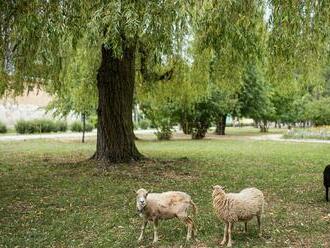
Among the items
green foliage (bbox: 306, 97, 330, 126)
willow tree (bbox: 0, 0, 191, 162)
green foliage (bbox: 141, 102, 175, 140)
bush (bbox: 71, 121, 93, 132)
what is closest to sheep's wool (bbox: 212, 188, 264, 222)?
willow tree (bbox: 0, 0, 191, 162)

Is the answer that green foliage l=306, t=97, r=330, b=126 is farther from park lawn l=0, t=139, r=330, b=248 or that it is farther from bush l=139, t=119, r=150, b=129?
park lawn l=0, t=139, r=330, b=248

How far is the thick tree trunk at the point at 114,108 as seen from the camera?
1550cm

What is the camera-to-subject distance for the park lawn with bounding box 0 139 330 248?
24.9ft

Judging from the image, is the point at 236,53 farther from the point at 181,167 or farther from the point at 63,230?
the point at 63,230

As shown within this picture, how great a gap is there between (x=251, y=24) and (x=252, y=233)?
4377 millimetres

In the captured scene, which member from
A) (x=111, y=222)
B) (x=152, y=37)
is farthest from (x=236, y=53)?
(x=111, y=222)

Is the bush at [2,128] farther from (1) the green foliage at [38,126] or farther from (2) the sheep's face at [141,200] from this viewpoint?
(2) the sheep's face at [141,200]

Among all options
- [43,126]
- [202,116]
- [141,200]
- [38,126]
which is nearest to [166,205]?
[141,200]

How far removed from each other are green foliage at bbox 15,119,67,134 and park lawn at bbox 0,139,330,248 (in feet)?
87.6

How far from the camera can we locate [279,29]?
9.41 m

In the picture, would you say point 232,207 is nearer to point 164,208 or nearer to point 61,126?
point 164,208

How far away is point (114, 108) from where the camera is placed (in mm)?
15547

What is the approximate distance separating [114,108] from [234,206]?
361 inches

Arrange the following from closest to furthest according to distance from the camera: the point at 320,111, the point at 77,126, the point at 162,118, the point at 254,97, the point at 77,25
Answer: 1. the point at 77,25
2. the point at 162,118
3. the point at 254,97
4. the point at 320,111
5. the point at 77,126
